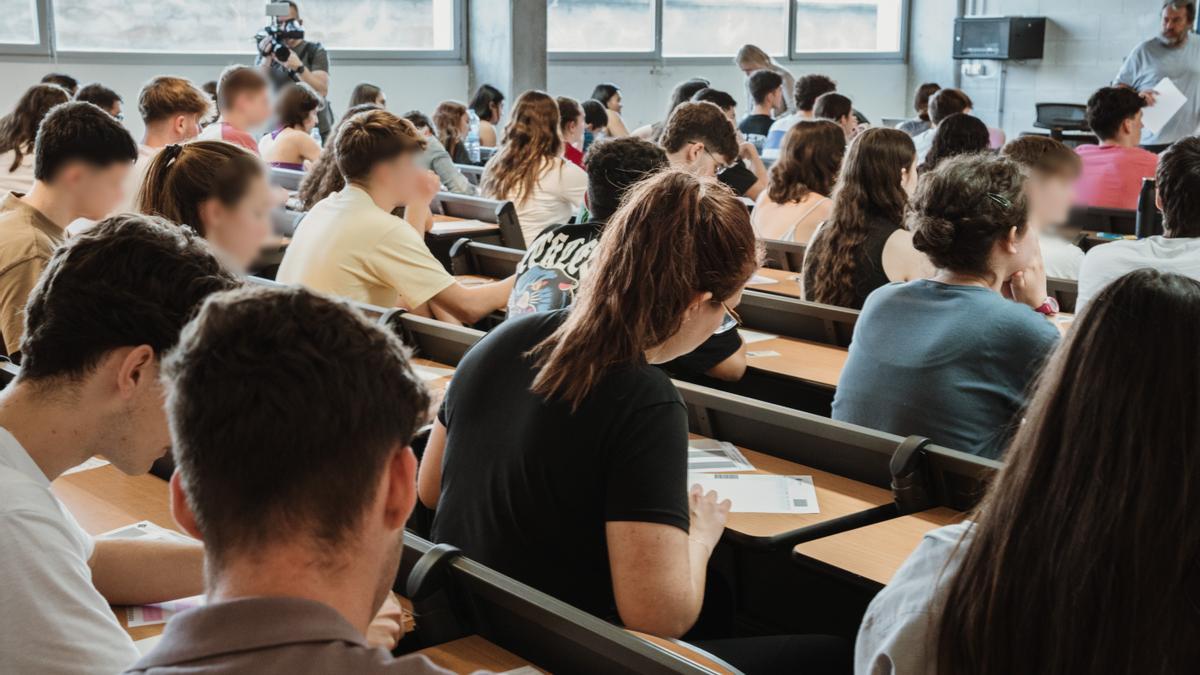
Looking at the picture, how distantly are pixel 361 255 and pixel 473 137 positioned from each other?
6906 mm

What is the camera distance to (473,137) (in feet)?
35.3

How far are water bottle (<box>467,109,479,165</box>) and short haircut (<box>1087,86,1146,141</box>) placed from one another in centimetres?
534

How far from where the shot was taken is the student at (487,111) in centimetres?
1084

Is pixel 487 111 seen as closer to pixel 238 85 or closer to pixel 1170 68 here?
pixel 238 85

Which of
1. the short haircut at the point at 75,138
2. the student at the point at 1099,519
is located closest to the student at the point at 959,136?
the short haircut at the point at 75,138

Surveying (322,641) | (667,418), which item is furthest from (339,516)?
(667,418)

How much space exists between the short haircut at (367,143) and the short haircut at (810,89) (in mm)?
5317

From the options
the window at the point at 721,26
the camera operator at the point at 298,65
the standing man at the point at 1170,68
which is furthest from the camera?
the window at the point at 721,26

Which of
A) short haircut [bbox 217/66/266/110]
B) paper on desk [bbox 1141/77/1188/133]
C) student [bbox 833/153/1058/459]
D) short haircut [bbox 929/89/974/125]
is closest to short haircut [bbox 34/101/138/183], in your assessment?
student [bbox 833/153/1058/459]

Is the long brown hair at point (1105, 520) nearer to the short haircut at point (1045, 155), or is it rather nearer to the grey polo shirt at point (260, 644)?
the grey polo shirt at point (260, 644)

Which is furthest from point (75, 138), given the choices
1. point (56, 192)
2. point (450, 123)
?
point (450, 123)

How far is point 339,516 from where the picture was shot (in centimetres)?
105

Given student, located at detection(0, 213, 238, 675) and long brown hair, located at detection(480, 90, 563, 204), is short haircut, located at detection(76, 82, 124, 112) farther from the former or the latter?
student, located at detection(0, 213, 238, 675)

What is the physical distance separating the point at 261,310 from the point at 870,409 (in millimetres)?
1999
